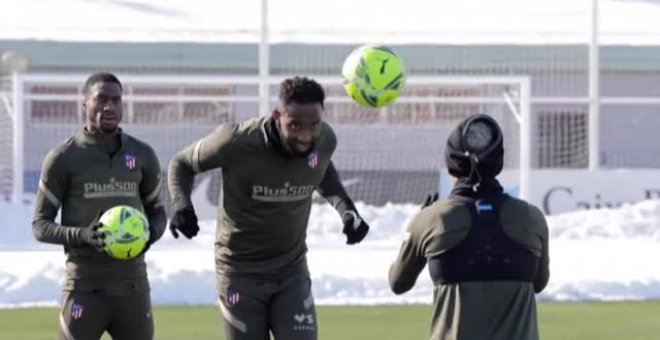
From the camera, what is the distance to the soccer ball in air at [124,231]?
883 centimetres

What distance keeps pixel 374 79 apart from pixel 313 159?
4.71 m

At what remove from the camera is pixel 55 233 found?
29.7 feet

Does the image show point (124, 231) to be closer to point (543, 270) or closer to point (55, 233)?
point (55, 233)

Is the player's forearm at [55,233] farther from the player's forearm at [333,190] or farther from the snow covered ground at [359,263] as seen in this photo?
the snow covered ground at [359,263]

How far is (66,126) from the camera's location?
2580cm

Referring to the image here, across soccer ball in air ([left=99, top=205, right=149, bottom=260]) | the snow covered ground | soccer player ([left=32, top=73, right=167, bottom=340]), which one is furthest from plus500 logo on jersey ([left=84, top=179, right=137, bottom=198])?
the snow covered ground

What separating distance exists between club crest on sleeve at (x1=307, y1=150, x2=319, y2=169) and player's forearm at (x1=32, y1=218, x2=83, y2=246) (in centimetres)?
127

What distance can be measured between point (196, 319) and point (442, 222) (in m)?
9.62

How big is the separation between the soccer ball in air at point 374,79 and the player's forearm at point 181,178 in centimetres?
467

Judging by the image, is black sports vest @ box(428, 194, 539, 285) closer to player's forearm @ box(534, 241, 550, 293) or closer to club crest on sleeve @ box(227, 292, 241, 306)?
player's forearm @ box(534, 241, 550, 293)

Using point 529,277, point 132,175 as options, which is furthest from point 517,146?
point 529,277

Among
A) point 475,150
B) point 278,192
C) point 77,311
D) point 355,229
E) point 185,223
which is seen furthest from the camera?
point 77,311

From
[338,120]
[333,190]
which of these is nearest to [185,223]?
[333,190]

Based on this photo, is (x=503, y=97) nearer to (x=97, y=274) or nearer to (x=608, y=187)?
(x=608, y=187)
